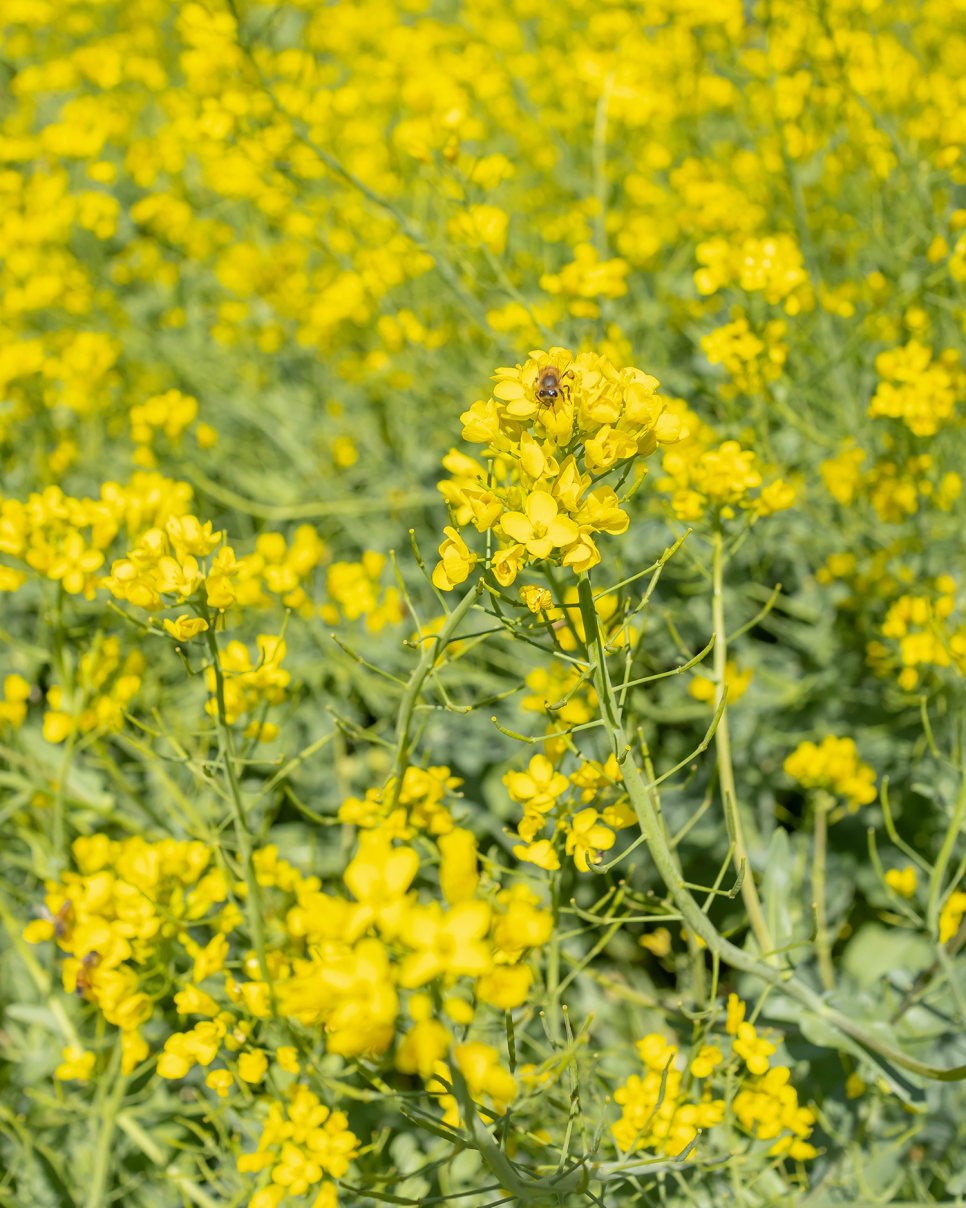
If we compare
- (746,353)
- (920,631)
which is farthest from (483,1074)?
(920,631)

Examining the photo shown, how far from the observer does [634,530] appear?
102 inches

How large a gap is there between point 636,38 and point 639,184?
0.50 m

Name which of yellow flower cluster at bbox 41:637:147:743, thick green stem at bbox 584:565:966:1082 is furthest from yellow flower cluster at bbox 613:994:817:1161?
yellow flower cluster at bbox 41:637:147:743

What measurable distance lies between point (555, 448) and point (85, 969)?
3.91ft

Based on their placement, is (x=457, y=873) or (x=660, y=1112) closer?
(x=457, y=873)

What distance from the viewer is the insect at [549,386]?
972mm

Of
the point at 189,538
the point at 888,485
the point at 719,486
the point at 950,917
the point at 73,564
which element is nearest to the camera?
the point at 189,538

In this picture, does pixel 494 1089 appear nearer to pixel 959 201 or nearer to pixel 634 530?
pixel 634 530

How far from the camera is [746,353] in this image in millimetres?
1733

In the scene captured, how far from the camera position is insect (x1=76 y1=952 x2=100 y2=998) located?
1.42 meters

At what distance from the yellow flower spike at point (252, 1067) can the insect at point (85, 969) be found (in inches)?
12.4

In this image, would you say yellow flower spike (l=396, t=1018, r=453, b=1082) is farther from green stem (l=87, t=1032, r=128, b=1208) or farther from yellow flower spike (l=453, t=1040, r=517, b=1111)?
green stem (l=87, t=1032, r=128, b=1208)

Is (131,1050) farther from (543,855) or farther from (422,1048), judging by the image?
(422,1048)

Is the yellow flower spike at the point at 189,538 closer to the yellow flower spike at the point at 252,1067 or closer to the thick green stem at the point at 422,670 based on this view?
the thick green stem at the point at 422,670
